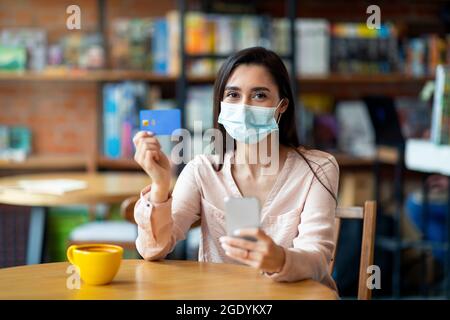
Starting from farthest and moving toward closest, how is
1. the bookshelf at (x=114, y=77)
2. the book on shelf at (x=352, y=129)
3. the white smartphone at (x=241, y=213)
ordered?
the book on shelf at (x=352, y=129), the bookshelf at (x=114, y=77), the white smartphone at (x=241, y=213)

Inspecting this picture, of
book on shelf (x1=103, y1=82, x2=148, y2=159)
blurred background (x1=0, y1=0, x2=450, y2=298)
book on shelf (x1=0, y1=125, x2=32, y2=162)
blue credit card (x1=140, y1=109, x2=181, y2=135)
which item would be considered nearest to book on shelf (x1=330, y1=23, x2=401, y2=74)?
blurred background (x1=0, y1=0, x2=450, y2=298)

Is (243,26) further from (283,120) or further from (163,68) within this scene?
(283,120)

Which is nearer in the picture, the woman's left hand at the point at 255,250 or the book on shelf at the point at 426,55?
the woman's left hand at the point at 255,250

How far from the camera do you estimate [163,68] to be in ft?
13.1

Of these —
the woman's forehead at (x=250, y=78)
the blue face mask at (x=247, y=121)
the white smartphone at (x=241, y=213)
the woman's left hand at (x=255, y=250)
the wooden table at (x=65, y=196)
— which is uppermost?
the woman's forehead at (x=250, y=78)

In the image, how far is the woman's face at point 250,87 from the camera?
1799 mm

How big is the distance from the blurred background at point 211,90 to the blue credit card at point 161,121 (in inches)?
89.0

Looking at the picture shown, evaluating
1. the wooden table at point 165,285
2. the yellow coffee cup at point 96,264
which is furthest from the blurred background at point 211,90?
the yellow coffee cup at point 96,264

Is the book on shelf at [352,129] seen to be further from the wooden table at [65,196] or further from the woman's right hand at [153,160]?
the woman's right hand at [153,160]

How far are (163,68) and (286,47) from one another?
0.64 metres

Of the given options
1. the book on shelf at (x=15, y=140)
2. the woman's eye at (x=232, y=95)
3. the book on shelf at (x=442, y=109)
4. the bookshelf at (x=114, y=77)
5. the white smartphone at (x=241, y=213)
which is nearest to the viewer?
the white smartphone at (x=241, y=213)

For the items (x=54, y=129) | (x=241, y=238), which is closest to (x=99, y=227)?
(x=54, y=129)
